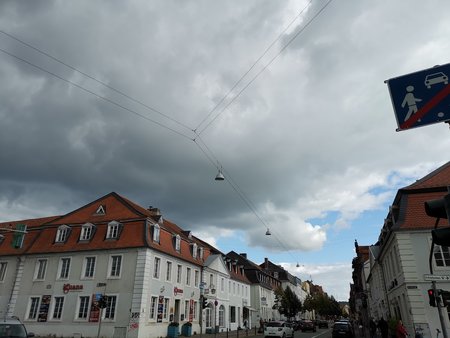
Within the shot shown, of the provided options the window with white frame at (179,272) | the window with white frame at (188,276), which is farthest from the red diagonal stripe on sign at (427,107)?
the window with white frame at (188,276)

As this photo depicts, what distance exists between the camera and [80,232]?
33219 millimetres

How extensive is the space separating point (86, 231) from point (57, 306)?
6.71m

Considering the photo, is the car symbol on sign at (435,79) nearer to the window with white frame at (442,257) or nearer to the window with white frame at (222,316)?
the window with white frame at (442,257)

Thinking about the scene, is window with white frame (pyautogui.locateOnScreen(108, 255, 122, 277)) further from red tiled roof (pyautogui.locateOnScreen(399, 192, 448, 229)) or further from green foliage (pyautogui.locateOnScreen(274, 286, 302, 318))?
green foliage (pyautogui.locateOnScreen(274, 286, 302, 318))

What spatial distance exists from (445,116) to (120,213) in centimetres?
3268

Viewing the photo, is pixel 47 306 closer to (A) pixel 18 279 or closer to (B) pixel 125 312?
(A) pixel 18 279

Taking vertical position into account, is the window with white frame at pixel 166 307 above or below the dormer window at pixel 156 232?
below

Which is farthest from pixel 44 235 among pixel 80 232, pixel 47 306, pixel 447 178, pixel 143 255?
pixel 447 178

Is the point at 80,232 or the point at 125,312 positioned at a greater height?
the point at 80,232

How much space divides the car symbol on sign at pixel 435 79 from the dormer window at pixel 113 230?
30.7 m

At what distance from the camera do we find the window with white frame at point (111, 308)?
28.4m

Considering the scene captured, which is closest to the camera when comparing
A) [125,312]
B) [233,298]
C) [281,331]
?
[125,312]

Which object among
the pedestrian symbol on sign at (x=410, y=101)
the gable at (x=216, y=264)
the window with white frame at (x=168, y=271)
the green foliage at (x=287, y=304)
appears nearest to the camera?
the pedestrian symbol on sign at (x=410, y=101)

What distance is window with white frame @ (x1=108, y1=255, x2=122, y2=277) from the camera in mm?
30156
